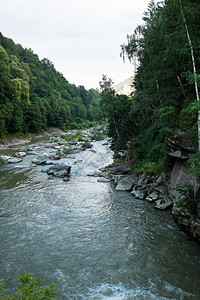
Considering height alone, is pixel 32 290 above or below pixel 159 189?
above

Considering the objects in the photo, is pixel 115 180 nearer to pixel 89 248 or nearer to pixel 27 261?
pixel 89 248

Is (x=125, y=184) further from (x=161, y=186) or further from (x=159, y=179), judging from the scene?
(x=161, y=186)

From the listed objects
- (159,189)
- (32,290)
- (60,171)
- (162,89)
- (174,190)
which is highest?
(162,89)

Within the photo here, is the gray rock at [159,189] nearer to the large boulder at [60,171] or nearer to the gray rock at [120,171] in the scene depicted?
the gray rock at [120,171]

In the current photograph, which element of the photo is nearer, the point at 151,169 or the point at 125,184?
the point at 151,169

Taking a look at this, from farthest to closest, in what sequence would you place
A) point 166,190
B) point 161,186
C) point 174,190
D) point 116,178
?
point 116,178 < point 161,186 < point 166,190 < point 174,190

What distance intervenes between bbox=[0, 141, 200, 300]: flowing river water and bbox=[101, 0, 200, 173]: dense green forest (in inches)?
180

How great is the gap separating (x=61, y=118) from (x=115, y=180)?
57.6 meters

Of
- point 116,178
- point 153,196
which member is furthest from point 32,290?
point 116,178

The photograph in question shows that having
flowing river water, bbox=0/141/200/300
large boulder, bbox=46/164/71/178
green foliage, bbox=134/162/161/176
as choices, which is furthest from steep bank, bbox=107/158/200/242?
large boulder, bbox=46/164/71/178

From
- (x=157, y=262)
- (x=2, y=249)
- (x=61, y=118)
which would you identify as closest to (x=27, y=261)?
(x=2, y=249)

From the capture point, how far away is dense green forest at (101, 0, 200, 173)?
29.4ft

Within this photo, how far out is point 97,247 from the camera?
24.8ft

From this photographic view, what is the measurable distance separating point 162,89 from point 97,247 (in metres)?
11.7
